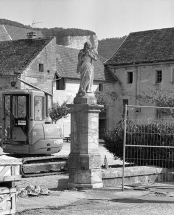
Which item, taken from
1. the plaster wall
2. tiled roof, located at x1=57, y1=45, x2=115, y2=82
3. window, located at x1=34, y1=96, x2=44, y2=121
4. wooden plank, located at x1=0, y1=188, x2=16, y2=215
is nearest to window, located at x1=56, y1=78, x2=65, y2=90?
tiled roof, located at x1=57, y1=45, x2=115, y2=82

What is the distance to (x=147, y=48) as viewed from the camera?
50.7m

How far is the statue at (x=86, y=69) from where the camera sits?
47.2 ft

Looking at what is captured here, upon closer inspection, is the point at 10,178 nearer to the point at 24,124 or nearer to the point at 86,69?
the point at 86,69

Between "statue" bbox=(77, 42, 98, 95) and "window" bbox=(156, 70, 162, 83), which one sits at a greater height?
"window" bbox=(156, 70, 162, 83)

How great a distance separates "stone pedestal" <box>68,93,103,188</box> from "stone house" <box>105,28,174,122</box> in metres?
34.6

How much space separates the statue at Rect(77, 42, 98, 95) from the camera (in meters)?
14.4

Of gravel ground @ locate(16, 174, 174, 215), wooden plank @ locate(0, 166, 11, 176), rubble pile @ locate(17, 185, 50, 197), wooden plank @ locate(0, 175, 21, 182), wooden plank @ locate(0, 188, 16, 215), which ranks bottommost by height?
gravel ground @ locate(16, 174, 174, 215)

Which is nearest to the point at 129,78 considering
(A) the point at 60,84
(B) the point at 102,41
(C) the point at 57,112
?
(A) the point at 60,84

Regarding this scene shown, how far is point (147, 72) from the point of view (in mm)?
49906

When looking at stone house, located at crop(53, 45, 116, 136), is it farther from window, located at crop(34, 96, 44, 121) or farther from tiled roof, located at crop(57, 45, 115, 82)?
window, located at crop(34, 96, 44, 121)

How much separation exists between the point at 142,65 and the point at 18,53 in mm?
11290

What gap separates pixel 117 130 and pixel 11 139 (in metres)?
3.49

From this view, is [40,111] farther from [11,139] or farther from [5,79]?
[5,79]

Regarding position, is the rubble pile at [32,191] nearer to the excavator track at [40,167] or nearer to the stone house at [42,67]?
the excavator track at [40,167]
